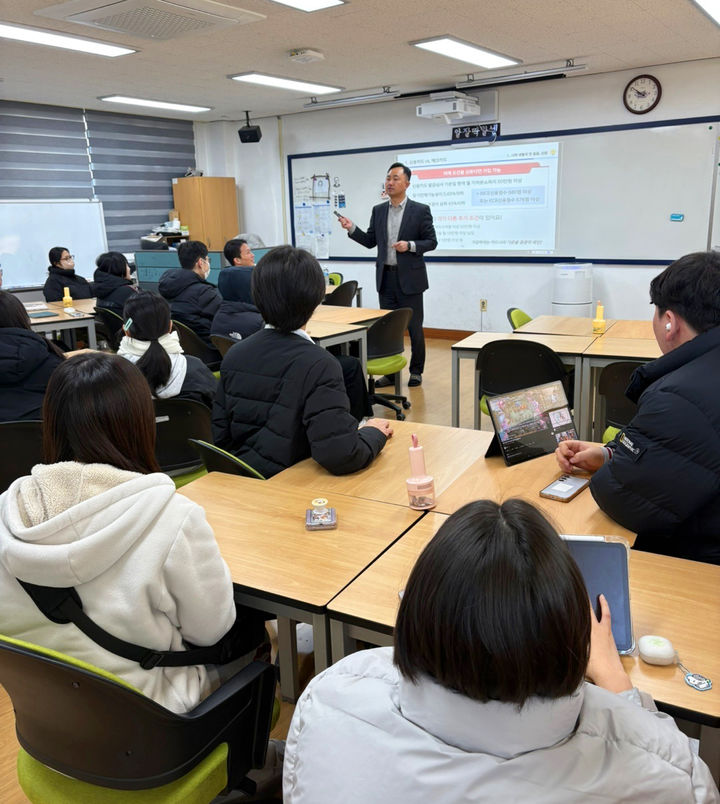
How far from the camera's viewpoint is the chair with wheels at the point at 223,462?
2.10 m

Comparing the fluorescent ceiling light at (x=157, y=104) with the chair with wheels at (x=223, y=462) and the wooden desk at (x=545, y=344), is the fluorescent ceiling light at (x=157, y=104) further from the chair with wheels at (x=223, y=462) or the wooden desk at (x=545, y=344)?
the chair with wheels at (x=223, y=462)

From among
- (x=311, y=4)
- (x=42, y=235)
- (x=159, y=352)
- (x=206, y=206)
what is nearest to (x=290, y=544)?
(x=159, y=352)

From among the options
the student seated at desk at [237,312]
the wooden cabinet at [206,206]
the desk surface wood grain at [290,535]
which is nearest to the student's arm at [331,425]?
the desk surface wood grain at [290,535]

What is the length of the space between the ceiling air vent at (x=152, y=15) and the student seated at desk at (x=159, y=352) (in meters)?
1.96

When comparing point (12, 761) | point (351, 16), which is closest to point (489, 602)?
point (12, 761)

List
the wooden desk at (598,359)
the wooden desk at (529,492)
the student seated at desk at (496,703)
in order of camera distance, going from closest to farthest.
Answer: the student seated at desk at (496,703) → the wooden desk at (529,492) → the wooden desk at (598,359)

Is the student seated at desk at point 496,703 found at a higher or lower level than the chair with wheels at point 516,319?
higher

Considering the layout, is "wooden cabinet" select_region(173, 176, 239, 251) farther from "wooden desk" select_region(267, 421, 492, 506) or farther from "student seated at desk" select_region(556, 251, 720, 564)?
"student seated at desk" select_region(556, 251, 720, 564)

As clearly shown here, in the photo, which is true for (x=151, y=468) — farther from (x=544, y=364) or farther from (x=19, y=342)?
Result: (x=544, y=364)

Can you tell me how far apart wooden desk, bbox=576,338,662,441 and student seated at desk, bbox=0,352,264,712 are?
282 centimetres

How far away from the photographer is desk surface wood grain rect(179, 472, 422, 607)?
1511mm

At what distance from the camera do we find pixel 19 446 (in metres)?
2.62

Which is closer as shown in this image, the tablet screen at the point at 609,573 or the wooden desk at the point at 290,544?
the tablet screen at the point at 609,573

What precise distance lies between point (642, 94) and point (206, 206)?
200 inches
